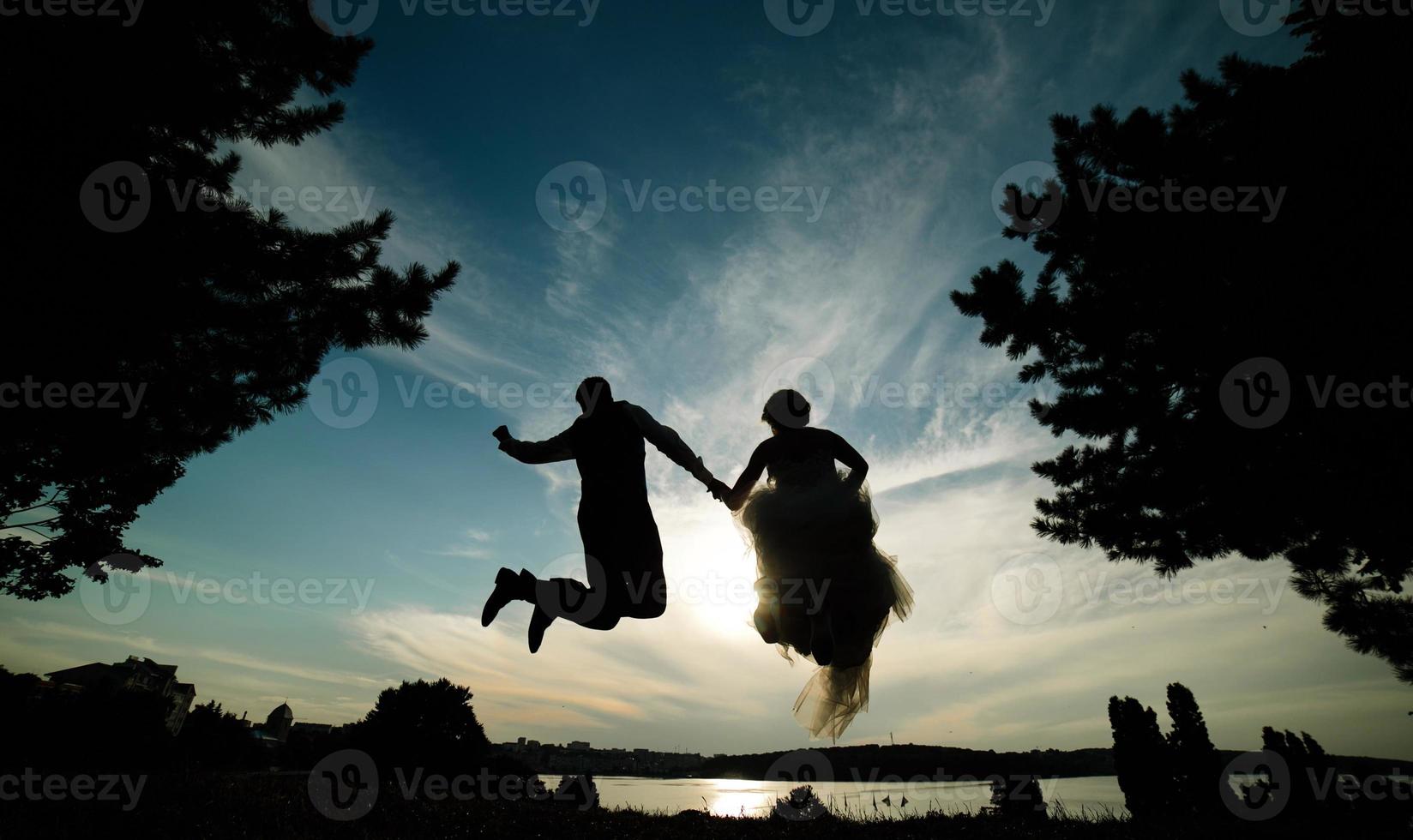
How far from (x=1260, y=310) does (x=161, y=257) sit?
8.64 metres

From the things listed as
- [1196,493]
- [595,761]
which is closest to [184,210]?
[1196,493]

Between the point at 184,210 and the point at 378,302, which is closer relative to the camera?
the point at 184,210

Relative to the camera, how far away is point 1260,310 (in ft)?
13.6

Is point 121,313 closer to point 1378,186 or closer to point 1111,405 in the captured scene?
point 1111,405

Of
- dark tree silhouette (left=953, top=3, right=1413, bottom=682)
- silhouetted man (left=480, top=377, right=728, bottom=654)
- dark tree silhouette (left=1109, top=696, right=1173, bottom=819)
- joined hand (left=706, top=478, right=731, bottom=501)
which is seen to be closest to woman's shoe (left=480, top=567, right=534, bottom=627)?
silhouetted man (left=480, top=377, right=728, bottom=654)

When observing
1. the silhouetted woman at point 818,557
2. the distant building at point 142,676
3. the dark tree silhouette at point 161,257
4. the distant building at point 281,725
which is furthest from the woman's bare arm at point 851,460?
the distant building at point 281,725

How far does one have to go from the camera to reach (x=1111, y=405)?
5.38 metres

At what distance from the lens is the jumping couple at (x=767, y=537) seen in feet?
11.0

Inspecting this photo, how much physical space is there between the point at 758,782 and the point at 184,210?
98.9 metres

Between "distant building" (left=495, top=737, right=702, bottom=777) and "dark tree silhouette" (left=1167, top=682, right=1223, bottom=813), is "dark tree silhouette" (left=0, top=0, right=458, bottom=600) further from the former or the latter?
"distant building" (left=495, top=737, right=702, bottom=777)

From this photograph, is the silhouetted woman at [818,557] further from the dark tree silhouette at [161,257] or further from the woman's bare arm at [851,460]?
the dark tree silhouette at [161,257]

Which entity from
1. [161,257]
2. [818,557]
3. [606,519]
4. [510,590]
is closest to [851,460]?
[818,557]

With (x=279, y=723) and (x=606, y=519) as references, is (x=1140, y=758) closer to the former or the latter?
(x=606, y=519)

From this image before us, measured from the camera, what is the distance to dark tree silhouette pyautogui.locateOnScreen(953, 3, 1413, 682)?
3.85 m
